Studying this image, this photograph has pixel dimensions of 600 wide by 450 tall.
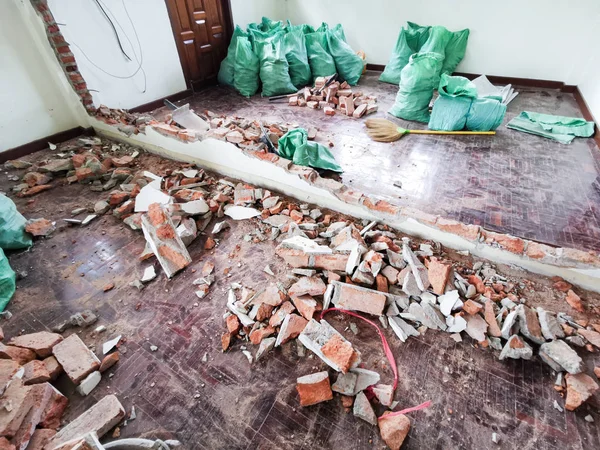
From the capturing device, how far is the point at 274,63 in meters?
5.32

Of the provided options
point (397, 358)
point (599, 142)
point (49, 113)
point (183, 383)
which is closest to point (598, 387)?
point (397, 358)

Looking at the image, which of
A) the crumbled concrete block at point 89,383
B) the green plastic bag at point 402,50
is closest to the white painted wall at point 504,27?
the green plastic bag at point 402,50

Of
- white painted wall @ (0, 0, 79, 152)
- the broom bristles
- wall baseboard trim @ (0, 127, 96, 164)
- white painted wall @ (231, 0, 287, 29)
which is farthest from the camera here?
white painted wall @ (231, 0, 287, 29)

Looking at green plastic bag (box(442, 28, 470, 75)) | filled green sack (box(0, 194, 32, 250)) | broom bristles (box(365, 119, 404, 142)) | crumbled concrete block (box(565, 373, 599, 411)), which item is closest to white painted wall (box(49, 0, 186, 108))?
filled green sack (box(0, 194, 32, 250))

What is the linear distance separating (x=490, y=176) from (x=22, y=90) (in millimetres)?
5847

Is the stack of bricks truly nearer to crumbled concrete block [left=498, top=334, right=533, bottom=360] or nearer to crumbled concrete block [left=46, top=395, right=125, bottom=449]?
crumbled concrete block [left=498, top=334, right=533, bottom=360]

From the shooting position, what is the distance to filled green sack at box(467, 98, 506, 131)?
3.98 metres

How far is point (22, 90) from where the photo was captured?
373cm

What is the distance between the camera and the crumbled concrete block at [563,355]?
66.4 inches

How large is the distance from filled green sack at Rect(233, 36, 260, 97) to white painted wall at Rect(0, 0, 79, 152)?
9.19 feet

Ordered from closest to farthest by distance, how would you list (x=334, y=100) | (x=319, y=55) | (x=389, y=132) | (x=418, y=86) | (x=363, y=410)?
(x=363, y=410), (x=389, y=132), (x=418, y=86), (x=334, y=100), (x=319, y=55)

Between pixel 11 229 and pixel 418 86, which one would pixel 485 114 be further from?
pixel 11 229

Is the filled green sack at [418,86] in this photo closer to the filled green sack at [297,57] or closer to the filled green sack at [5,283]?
the filled green sack at [297,57]

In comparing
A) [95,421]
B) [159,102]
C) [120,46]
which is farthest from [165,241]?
[159,102]
